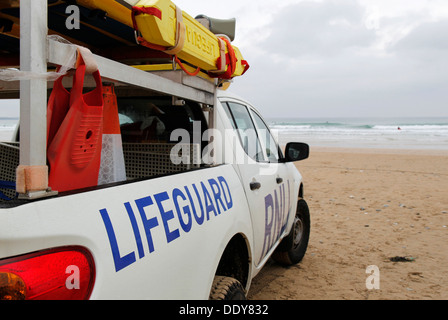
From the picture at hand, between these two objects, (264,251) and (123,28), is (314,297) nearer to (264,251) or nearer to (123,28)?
(264,251)

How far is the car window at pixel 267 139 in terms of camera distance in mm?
3564

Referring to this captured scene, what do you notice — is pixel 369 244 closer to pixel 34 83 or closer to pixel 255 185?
pixel 255 185

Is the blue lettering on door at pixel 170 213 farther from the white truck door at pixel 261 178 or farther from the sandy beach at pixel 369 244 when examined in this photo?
the sandy beach at pixel 369 244

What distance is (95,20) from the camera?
221 centimetres

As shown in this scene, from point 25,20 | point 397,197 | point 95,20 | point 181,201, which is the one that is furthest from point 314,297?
point 397,197

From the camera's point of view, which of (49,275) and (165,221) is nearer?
(49,275)

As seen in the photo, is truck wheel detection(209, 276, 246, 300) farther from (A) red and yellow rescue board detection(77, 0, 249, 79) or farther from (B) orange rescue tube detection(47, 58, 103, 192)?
(A) red and yellow rescue board detection(77, 0, 249, 79)

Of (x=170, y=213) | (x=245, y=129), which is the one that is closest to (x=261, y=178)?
(x=245, y=129)

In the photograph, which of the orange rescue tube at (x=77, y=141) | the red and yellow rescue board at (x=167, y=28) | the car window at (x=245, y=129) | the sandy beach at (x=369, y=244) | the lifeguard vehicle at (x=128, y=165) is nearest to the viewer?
the lifeguard vehicle at (x=128, y=165)

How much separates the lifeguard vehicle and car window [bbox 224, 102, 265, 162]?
0.05 feet

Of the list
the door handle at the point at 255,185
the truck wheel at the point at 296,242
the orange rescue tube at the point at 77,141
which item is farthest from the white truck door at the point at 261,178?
the orange rescue tube at the point at 77,141

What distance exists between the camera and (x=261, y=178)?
2975 millimetres

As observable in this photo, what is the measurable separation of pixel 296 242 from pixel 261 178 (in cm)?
169

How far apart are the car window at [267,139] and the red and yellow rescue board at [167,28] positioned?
118cm
